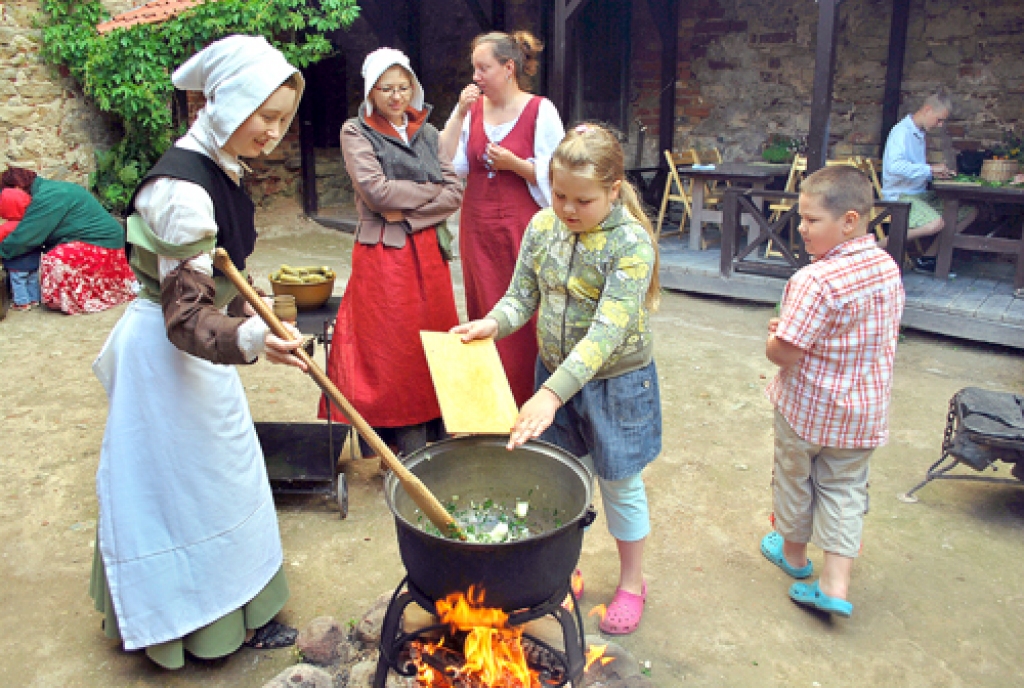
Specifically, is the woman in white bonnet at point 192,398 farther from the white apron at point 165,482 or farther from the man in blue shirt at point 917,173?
the man in blue shirt at point 917,173

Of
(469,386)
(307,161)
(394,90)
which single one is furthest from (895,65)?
(469,386)

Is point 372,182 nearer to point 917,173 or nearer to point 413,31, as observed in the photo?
point 917,173

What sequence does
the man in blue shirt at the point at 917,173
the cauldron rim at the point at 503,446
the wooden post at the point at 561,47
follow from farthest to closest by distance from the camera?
the wooden post at the point at 561,47 → the man in blue shirt at the point at 917,173 → the cauldron rim at the point at 503,446

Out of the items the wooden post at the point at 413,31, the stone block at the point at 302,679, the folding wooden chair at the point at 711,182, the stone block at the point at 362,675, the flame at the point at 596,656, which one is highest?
the wooden post at the point at 413,31

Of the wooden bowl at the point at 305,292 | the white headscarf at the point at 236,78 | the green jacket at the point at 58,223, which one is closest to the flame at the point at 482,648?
the white headscarf at the point at 236,78

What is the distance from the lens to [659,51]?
388 inches

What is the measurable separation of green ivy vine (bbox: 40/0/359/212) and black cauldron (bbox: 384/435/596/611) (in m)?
7.61

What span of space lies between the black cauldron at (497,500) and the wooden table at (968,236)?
5.64 meters

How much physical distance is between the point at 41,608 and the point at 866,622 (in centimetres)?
308

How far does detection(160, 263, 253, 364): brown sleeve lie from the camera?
2.14 m

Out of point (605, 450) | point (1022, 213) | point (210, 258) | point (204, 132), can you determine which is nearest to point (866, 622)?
point (605, 450)

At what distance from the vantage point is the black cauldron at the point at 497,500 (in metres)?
1.85

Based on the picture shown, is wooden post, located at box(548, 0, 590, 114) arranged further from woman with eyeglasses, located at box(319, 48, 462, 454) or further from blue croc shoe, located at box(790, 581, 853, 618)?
blue croc shoe, located at box(790, 581, 853, 618)

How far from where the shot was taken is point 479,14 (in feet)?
31.3
